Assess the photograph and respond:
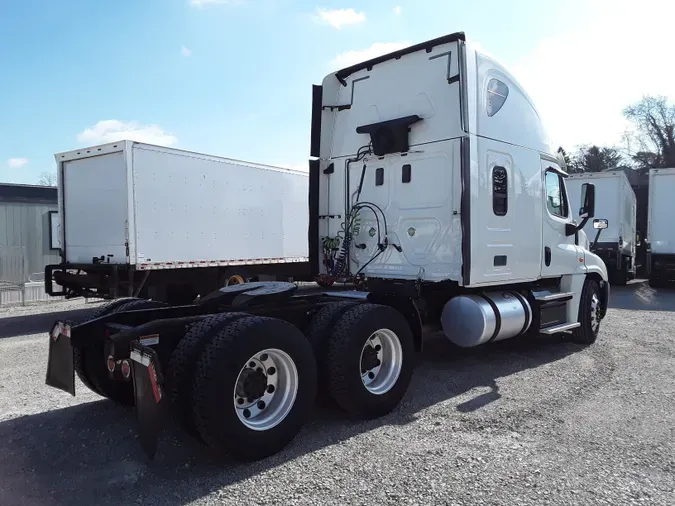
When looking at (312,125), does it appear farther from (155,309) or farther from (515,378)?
(515,378)

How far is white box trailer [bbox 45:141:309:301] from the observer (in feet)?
31.3

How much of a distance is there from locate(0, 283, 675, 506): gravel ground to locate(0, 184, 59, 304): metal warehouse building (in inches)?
428

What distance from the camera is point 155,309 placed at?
4824mm

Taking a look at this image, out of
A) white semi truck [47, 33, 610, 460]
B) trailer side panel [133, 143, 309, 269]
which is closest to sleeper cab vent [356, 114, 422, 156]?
white semi truck [47, 33, 610, 460]

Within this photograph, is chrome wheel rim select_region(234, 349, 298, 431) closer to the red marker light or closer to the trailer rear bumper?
the red marker light

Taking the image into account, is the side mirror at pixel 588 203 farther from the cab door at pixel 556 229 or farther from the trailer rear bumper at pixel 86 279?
the trailer rear bumper at pixel 86 279

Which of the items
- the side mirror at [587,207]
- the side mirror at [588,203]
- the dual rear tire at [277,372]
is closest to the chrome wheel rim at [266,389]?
the dual rear tire at [277,372]

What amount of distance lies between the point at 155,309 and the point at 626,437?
164 inches

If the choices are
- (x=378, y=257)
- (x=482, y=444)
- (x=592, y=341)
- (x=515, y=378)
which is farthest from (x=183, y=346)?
(x=592, y=341)

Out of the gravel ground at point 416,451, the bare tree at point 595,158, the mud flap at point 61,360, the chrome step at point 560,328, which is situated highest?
the bare tree at point 595,158

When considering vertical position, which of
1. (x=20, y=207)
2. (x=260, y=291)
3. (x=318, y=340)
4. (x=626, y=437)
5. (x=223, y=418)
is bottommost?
(x=626, y=437)

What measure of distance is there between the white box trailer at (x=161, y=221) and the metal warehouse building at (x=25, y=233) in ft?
19.7

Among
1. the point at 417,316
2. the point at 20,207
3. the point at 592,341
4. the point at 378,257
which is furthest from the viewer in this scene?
the point at 20,207

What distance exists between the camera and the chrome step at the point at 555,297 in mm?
A: 6936
